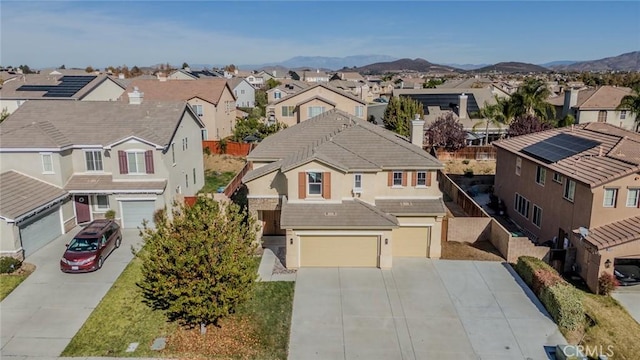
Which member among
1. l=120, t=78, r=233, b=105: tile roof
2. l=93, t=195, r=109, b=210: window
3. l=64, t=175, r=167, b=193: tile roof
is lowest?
l=93, t=195, r=109, b=210: window

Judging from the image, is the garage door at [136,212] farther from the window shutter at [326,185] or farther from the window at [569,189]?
the window at [569,189]

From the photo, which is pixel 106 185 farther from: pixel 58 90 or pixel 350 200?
pixel 58 90

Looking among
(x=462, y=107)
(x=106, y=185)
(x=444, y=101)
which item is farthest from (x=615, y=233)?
(x=444, y=101)

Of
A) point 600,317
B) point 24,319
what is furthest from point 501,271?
point 24,319

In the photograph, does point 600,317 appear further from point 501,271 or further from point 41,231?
point 41,231

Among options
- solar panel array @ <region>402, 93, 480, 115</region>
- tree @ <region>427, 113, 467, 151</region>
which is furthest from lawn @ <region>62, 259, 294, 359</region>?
solar panel array @ <region>402, 93, 480, 115</region>

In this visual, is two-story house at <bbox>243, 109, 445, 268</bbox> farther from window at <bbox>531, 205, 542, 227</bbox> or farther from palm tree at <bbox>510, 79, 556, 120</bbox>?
palm tree at <bbox>510, 79, 556, 120</bbox>
